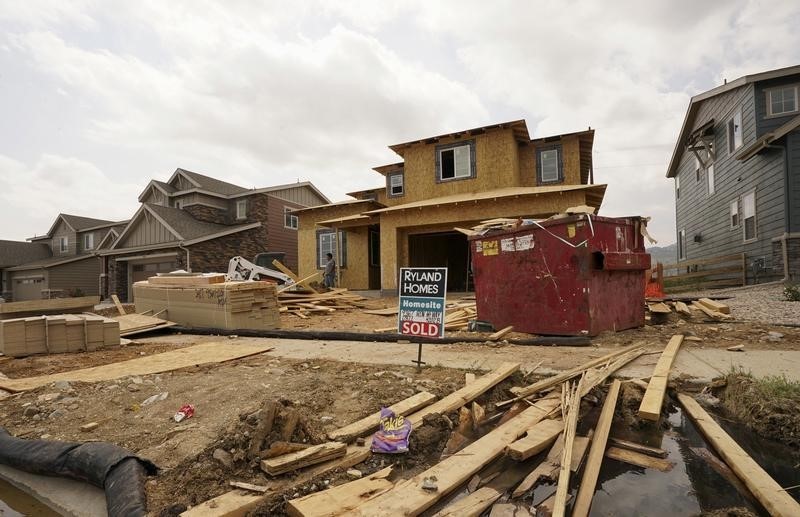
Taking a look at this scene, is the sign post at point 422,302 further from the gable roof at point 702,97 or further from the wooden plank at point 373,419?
the gable roof at point 702,97

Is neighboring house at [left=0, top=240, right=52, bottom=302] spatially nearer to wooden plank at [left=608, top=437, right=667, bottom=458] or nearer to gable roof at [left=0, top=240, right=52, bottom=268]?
gable roof at [left=0, top=240, right=52, bottom=268]

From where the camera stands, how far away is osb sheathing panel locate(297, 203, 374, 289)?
20.1 metres

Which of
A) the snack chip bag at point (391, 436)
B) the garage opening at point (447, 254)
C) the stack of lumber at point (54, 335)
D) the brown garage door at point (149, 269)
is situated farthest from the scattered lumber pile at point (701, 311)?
the brown garage door at point (149, 269)

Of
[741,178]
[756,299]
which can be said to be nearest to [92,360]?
[756,299]

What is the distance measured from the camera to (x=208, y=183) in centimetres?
2916

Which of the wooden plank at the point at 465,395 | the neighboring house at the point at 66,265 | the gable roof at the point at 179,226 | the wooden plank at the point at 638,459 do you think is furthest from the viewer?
the neighboring house at the point at 66,265

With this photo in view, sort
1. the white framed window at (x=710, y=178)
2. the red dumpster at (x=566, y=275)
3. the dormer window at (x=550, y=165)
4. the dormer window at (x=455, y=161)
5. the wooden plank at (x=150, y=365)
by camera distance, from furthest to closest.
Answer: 1. the white framed window at (x=710, y=178)
2. the dormer window at (x=455, y=161)
3. the dormer window at (x=550, y=165)
4. the red dumpster at (x=566, y=275)
5. the wooden plank at (x=150, y=365)

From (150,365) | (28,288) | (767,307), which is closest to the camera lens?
(150,365)

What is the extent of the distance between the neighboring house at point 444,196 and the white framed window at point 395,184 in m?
0.05

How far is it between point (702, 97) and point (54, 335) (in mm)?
24191

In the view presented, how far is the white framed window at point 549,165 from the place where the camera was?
1811 centimetres

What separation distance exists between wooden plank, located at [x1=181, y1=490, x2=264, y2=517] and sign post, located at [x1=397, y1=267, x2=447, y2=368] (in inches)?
114

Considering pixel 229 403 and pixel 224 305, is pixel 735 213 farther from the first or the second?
pixel 229 403

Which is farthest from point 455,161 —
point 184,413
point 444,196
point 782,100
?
point 184,413
